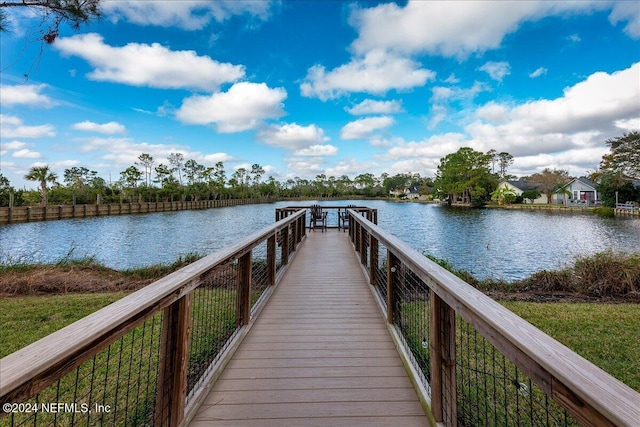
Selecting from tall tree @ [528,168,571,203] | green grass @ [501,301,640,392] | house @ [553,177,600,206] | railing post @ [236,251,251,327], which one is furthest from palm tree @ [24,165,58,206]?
house @ [553,177,600,206]

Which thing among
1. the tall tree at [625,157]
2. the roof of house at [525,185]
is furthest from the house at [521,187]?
the tall tree at [625,157]

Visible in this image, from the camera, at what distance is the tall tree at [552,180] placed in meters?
38.9

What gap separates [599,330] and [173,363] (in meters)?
4.77

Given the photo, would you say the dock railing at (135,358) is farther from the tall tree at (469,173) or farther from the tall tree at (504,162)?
the tall tree at (504,162)

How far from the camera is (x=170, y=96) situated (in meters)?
22.2

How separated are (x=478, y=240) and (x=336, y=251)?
31.7 feet

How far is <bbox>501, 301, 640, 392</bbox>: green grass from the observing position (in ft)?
9.23

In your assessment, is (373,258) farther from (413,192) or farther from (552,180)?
(413,192)

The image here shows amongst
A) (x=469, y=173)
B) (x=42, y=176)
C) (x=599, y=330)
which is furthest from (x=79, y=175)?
(x=469, y=173)

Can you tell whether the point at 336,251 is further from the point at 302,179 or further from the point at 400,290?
the point at 302,179

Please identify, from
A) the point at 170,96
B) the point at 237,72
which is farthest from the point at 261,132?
the point at 237,72

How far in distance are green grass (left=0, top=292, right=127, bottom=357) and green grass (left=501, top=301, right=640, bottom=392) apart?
6.02 meters

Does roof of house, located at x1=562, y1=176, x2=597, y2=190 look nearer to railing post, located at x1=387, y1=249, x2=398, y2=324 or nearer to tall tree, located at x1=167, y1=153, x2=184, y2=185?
railing post, located at x1=387, y1=249, x2=398, y2=324

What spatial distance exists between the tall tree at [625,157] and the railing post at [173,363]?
3630 centimetres
